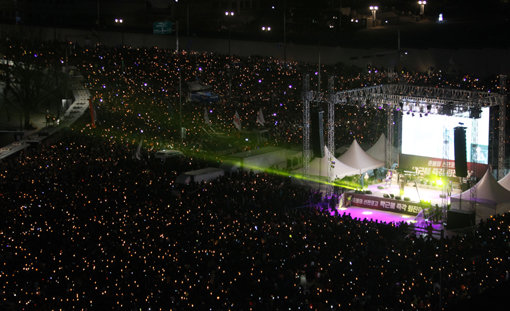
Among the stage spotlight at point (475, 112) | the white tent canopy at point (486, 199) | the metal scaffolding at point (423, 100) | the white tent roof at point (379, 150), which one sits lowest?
the white tent canopy at point (486, 199)

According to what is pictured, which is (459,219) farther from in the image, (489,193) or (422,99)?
(422,99)

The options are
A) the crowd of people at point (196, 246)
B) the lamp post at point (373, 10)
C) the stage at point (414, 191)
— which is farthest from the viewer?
the lamp post at point (373, 10)

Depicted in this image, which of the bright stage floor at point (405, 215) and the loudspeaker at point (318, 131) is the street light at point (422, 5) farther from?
the loudspeaker at point (318, 131)

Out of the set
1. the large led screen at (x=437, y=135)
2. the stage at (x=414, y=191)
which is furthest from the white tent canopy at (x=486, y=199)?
the large led screen at (x=437, y=135)

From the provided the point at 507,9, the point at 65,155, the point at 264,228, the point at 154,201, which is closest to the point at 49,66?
the point at 65,155

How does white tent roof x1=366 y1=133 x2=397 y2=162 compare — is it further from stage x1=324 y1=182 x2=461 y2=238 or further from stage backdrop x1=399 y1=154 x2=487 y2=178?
stage x1=324 y1=182 x2=461 y2=238

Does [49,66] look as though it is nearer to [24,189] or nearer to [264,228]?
[24,189]
